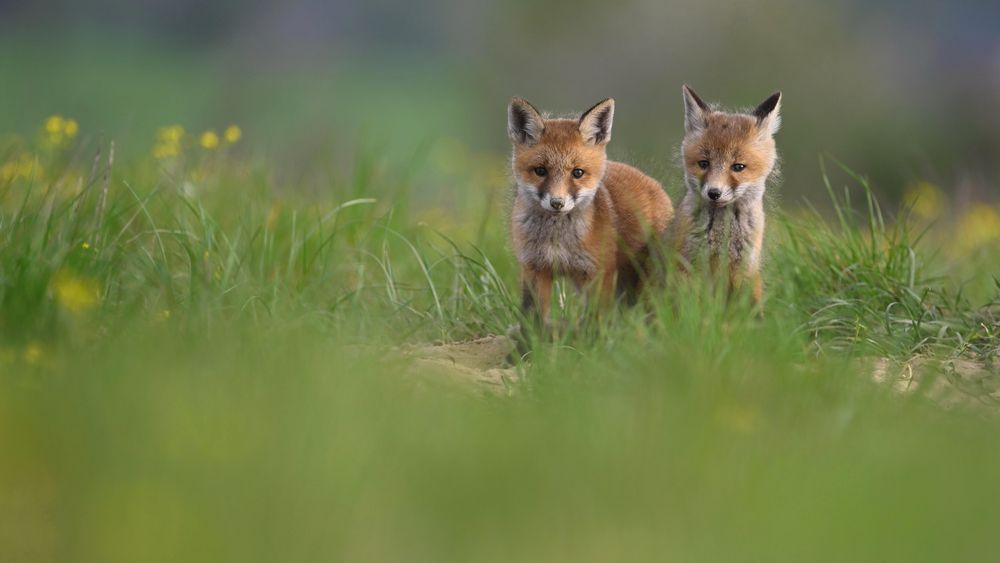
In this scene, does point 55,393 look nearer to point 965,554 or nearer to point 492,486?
point 492,486

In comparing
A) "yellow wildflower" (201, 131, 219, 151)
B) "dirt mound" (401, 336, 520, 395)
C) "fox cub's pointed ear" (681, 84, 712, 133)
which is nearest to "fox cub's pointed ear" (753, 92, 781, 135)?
"fox cub's pointed ear" (681, 84, 712, 133)

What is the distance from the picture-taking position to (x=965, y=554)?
3.21 metres

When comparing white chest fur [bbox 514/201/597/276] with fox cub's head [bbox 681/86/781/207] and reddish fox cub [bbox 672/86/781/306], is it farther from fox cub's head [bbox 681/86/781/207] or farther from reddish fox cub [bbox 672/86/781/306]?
fox cub's head [bbox 681/86/781/207]

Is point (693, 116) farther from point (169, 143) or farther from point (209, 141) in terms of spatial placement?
point (169, 143)

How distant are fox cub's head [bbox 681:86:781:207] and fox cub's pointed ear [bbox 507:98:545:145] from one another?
0.72 metres

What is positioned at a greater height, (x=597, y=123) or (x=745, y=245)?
(x=597, y=123)

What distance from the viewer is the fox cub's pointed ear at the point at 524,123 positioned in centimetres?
600

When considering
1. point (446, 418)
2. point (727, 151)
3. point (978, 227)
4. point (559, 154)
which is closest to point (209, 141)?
point (559, 154)

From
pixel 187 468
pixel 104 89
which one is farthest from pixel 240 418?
pixel 104 89

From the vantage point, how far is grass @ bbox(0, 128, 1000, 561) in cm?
319

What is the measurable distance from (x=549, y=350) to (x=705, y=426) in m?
1.47

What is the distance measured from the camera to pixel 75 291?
4.57 m

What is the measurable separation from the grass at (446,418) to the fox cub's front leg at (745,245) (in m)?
0.25

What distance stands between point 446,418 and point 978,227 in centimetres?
725
